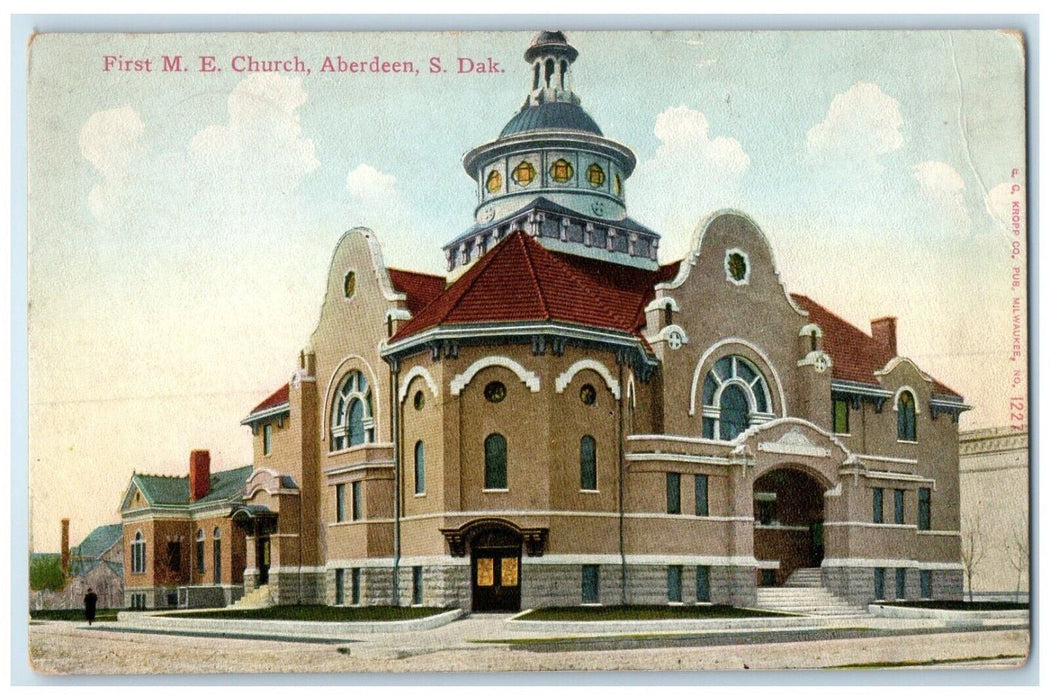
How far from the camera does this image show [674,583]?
26875mm

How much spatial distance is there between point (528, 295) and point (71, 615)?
9368 mm

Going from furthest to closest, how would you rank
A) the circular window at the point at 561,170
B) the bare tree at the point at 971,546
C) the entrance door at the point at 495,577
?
the circular window at the point at 561,170, the bare tree at the point at 971,546, the entrance door at the point at 495,577

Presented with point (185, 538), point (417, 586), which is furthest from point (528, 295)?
point (185, 538)

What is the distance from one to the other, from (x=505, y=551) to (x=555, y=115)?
7.57 meters

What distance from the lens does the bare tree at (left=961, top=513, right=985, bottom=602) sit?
1029 inches

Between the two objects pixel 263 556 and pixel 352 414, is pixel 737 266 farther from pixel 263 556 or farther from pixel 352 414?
pixel 263 556

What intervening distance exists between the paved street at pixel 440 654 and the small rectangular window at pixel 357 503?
3.76 m

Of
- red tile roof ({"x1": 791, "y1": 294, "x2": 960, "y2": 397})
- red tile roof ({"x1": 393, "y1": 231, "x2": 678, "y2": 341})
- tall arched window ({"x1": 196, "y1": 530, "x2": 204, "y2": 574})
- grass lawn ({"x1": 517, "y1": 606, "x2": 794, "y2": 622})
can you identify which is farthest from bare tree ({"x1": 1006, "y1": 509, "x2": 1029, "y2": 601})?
tall arched window ({"x1": 196, "y1": 530, "x2": 204, "y2": 574})

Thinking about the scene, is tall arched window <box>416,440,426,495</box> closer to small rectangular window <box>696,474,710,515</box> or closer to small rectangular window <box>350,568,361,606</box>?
small rectangular window <box>350,568,361,606</box>

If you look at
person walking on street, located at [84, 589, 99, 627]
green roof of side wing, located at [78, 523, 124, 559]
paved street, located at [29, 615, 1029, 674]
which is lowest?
paved street, located at [29, 615, 1029, 674]

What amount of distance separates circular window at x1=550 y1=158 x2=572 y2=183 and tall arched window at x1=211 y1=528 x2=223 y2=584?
10449mm

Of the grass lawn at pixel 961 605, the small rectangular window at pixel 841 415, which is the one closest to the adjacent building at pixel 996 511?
the grass lawn at pixel 961 605

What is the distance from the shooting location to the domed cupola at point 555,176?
80.2 ft

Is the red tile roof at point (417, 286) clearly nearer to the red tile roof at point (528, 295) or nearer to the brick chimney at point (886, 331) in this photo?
the red tile roof at point (528, 295)
